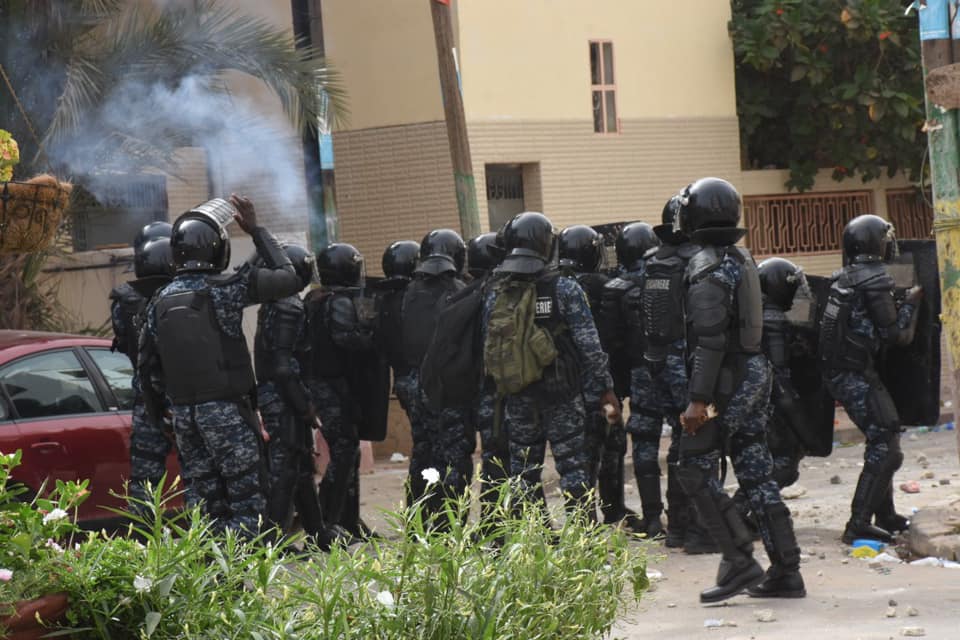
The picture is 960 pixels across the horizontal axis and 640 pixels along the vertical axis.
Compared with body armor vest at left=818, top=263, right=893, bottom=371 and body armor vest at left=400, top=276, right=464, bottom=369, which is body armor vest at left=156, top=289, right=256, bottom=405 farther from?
body armor vest at left=818, top=263, right=893, bottom=371

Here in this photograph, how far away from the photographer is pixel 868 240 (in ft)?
25.6

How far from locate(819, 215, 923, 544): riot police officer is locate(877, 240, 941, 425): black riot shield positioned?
0.53 feet

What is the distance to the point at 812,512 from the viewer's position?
9.12m

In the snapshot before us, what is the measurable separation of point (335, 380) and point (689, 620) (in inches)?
133

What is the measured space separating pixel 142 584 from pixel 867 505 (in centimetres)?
558

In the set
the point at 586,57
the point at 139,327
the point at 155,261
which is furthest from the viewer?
the point at 586,57

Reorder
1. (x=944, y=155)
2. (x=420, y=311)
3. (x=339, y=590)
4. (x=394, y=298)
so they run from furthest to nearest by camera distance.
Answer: (x=394, y=298)
(x=420, y=311)
(x=944, y=155)
(x=339, y=590)

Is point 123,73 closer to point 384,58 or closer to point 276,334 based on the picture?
point 384,58

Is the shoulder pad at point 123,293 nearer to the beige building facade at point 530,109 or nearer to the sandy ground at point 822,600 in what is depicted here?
the sandy ground at point 822,600

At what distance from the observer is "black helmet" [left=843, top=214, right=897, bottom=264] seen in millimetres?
7812

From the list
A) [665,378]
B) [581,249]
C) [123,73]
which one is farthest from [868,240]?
[123,73]

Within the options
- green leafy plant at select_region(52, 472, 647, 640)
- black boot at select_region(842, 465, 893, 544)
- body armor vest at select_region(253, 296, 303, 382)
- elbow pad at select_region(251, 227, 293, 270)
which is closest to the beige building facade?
body armor vest at select_region(253, 296, 303, 382)

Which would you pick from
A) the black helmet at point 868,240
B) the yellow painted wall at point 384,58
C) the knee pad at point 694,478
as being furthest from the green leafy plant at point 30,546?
the yellow painted wall at point 384,58

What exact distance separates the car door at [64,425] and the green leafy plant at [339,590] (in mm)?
4286
